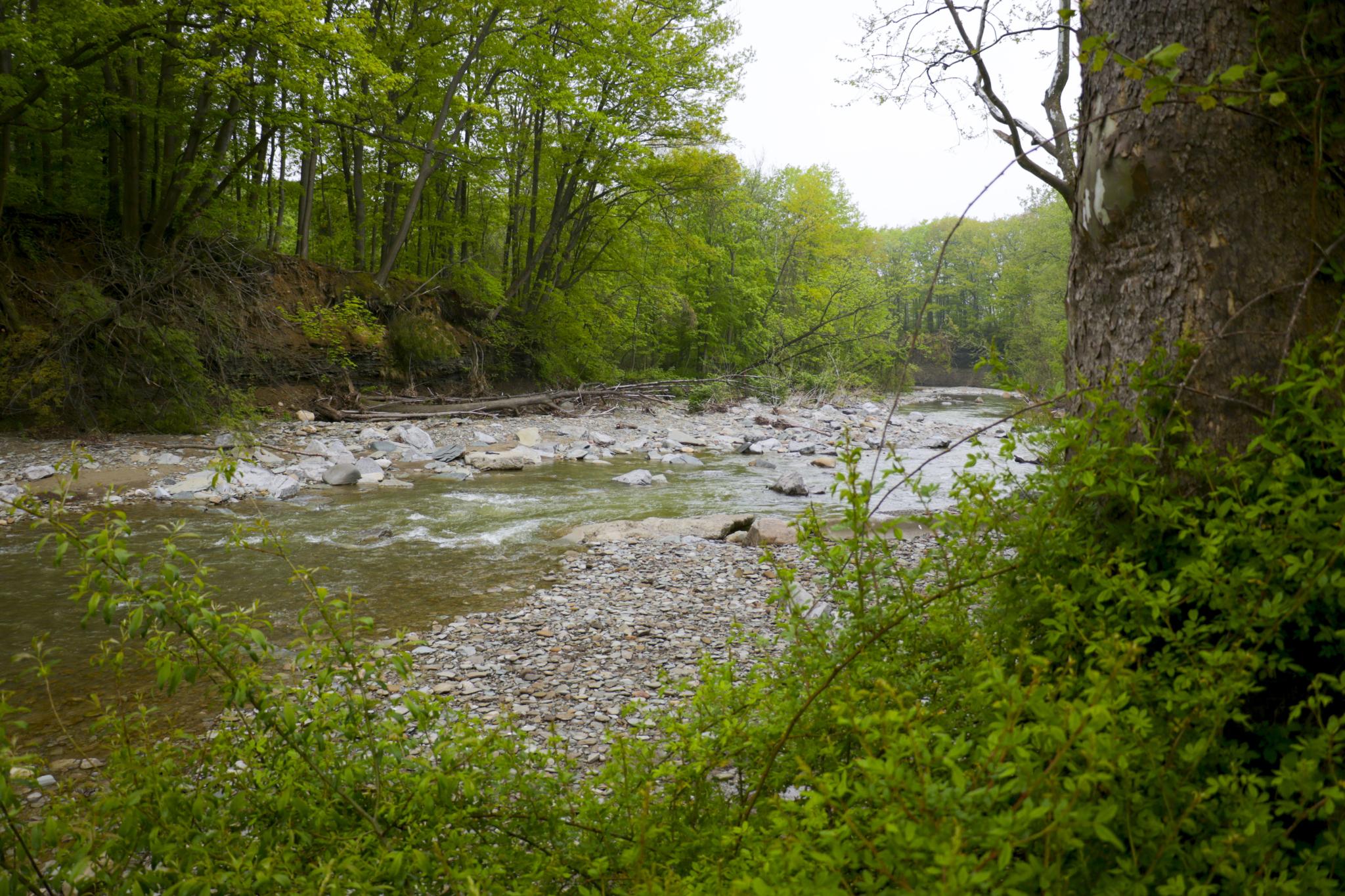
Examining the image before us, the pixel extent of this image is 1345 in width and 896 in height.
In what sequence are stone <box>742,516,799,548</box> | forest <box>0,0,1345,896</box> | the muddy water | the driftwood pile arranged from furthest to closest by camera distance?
the driftwood pile
stone <box>742,516,799,548</box>
the muddy water
forest <box>0,0,1345,896</box>

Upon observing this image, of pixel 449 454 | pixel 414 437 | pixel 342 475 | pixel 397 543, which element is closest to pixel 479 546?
pixel 397 543

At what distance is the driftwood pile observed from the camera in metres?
15.5

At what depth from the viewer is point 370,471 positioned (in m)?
10.9

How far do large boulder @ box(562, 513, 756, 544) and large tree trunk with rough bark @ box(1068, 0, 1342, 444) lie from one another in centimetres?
583

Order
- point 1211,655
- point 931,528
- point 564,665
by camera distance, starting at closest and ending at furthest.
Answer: point 1211,655 → point 931,528 → point 564,665

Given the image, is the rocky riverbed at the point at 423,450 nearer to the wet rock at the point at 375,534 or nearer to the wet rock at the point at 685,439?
the wet rock at the point at 685,439

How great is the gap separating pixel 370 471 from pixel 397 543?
388 centimetres

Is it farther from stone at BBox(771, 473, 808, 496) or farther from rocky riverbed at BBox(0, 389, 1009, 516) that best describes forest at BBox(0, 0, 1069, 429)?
stone at BBox(771, 473, 808, 496)

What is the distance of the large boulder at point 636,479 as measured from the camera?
11359mm

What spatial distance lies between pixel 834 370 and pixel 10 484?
22.8 metres

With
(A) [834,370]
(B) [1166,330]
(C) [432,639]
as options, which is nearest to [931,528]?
(B) [1166,330]

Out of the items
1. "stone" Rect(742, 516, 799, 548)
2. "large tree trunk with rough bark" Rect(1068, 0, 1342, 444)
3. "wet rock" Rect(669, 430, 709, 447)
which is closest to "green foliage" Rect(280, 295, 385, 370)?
"wet rock" Rect(669, 430, 709, 447)

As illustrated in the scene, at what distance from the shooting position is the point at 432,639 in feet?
16.0

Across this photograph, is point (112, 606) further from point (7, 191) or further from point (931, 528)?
point (7, 191)
